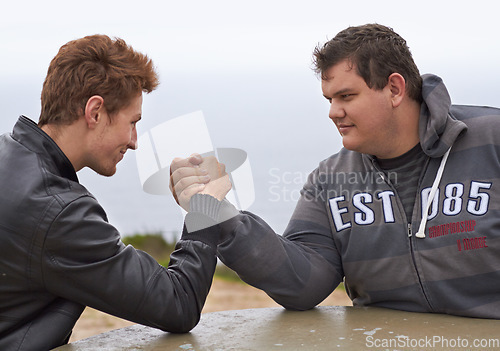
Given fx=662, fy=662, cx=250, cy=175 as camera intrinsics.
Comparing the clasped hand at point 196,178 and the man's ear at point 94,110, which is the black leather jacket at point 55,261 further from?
the clasped hand at point 196,178

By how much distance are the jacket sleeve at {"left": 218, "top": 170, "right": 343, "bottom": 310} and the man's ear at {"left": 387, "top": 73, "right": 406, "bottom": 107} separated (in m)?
0.60

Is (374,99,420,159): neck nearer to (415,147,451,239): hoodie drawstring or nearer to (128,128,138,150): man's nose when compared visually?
(415,147,451,239): hoodie drawstring

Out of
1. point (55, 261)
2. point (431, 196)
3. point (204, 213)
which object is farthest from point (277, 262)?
point (55, 261)

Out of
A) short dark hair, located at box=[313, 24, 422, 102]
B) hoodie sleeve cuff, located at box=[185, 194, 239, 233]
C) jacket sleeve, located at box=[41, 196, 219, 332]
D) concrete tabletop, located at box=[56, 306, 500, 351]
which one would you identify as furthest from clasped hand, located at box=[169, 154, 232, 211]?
short dark hair, located at box=[313, 24, 422, 102]

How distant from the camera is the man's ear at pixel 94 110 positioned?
6.26 feet

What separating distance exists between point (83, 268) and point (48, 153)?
0.33 meters

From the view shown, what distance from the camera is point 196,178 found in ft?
7.25

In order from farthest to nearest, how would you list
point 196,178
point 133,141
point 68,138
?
1. point 196,178
2. point 133,141
3. point 68,138

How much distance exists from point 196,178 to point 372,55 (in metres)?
0.78

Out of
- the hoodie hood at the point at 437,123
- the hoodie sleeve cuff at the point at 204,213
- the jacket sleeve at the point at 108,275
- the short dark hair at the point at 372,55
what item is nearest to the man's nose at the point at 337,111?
the short dark hair at the point at 372,55

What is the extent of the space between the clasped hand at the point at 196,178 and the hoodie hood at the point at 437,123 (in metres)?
0.70

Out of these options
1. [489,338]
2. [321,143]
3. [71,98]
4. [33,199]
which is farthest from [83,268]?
[321,143]

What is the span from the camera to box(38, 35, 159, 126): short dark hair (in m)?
1.92

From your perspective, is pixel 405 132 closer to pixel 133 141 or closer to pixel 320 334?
pixel 320 334
